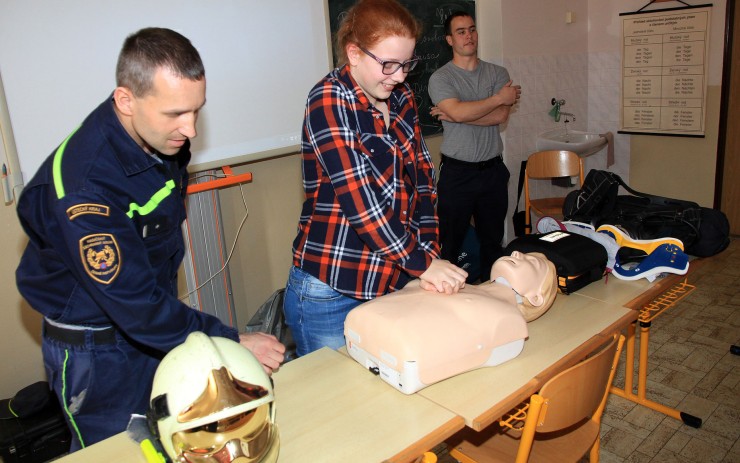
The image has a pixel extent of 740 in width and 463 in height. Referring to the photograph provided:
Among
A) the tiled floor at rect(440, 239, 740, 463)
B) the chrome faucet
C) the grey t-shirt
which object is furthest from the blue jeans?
the chrome faucet

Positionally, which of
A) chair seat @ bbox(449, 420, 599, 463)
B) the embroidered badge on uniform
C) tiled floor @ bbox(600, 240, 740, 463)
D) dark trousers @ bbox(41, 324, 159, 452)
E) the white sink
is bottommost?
tiled floor @ bbox(600, 240, 740, 463)

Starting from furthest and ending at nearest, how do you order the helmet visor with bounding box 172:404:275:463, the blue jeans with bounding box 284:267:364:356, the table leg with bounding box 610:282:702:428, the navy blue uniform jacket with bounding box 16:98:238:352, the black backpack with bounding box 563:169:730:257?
the table leg with bounding box 610:282:702:428
the black backpack with bounding box 563:169:730:257
the blue jeans with bounding box 284:267:364:356
the navy blue uniform jacket with bounding box 16:98:238:352
the helmet visor with bounding box 172:404:275:463

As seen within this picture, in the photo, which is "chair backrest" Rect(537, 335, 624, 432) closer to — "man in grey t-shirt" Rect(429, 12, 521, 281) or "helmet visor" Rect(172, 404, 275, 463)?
"helmet visor" Rect(172, 404, 275, 463)

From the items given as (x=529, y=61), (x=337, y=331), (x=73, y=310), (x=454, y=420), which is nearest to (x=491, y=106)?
(x=529, y=61)

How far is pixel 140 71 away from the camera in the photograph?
1.15 m

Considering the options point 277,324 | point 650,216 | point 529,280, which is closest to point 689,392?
point 650,216

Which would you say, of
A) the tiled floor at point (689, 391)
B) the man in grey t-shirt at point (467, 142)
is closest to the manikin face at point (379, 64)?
the tiled floor at point (689, 391)

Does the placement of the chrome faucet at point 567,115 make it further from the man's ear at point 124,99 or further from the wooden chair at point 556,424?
the man's ear at point 124,99

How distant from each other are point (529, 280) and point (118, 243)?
1082 mm

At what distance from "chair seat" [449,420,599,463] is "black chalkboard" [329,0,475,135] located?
245cm

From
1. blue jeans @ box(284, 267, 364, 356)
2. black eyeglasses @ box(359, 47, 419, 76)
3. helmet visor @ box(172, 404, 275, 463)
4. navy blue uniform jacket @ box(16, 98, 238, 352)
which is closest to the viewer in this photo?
helmet visor @ box(172, 404, 275, 463)

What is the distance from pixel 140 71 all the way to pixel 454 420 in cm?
97

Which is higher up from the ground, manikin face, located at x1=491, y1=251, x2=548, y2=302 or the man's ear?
the man's ear

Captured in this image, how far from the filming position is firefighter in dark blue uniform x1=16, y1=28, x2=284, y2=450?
115 centimetres
